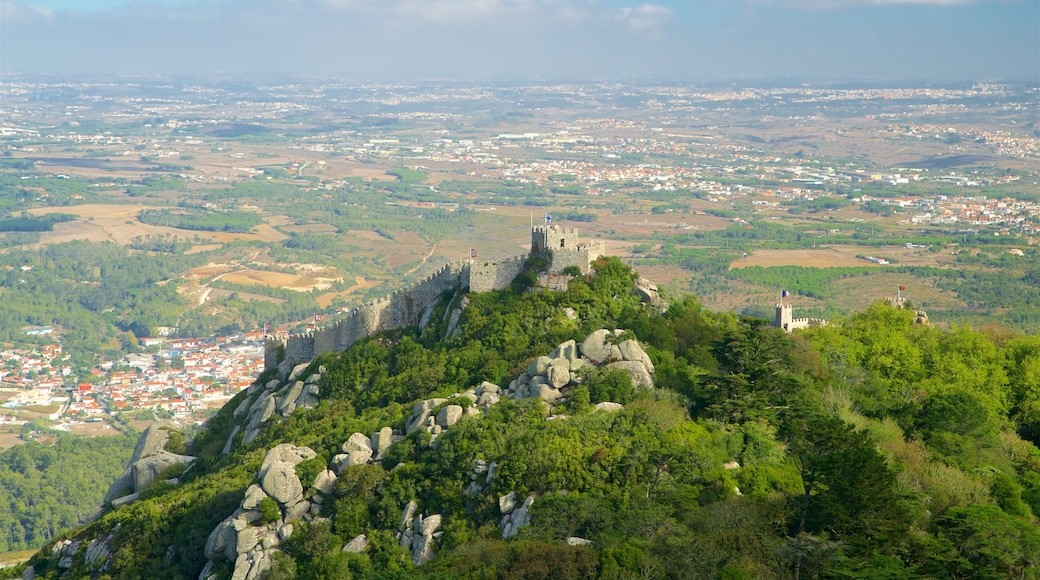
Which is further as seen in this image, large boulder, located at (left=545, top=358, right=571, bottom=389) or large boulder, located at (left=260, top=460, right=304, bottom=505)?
large boulder, located at (left=545, top=358, right=571, bottom=389)

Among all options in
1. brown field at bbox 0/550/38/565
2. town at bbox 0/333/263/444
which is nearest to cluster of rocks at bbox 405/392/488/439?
Result: brown field at bbox 0/550/38/565

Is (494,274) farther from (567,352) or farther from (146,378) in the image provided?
(146,378)

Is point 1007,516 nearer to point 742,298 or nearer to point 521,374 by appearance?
point 521,374

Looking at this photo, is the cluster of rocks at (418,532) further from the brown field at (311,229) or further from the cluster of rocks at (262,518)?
the brown field at (311,229)

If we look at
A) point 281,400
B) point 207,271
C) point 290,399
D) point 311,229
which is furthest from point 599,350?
point 311,229

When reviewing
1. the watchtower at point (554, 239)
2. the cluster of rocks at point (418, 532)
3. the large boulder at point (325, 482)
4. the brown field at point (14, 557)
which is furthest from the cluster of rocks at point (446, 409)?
the brown field at point (14, 557)

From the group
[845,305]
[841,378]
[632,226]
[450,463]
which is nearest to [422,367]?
[450,463]

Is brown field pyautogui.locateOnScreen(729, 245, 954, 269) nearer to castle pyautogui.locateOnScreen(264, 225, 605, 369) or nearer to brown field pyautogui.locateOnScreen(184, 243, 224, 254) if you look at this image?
brown field pyautogui.locateOnScreen(184, 243, 224, 254)
